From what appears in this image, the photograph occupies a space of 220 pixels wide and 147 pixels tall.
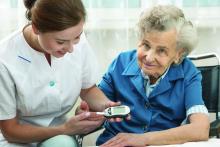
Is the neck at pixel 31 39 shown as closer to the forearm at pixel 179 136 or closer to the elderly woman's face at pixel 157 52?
the elderly woman's face at pixel 157 52

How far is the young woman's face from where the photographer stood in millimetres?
1426

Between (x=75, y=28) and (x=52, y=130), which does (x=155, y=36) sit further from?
(x=52, y=130)

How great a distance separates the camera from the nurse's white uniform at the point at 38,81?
1567mm

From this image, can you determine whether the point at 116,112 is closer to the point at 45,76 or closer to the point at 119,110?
the point at 119,110

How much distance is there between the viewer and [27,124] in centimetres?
170

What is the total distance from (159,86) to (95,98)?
30 cm

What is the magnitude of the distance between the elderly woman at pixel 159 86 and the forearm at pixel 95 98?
0.08 m

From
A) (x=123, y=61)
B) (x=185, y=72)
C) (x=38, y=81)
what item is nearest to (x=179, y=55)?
(x=185, y=72)

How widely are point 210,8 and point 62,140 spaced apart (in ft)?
4.33

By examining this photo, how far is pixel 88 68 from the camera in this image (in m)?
1.81

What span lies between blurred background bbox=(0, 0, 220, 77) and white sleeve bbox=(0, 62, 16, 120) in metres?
0.71

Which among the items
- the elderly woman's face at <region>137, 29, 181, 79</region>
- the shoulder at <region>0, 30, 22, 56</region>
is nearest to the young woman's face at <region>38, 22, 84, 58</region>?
the shoulder at <region>0, 30, 22, 56</region>

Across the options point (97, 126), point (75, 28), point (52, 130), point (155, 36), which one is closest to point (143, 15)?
point (155, 36)

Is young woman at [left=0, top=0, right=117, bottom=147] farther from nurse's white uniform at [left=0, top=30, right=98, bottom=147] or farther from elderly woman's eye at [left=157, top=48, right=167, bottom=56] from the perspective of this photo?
elderly woman's eye at [left=157, top=48, right=167, bottom=56]
